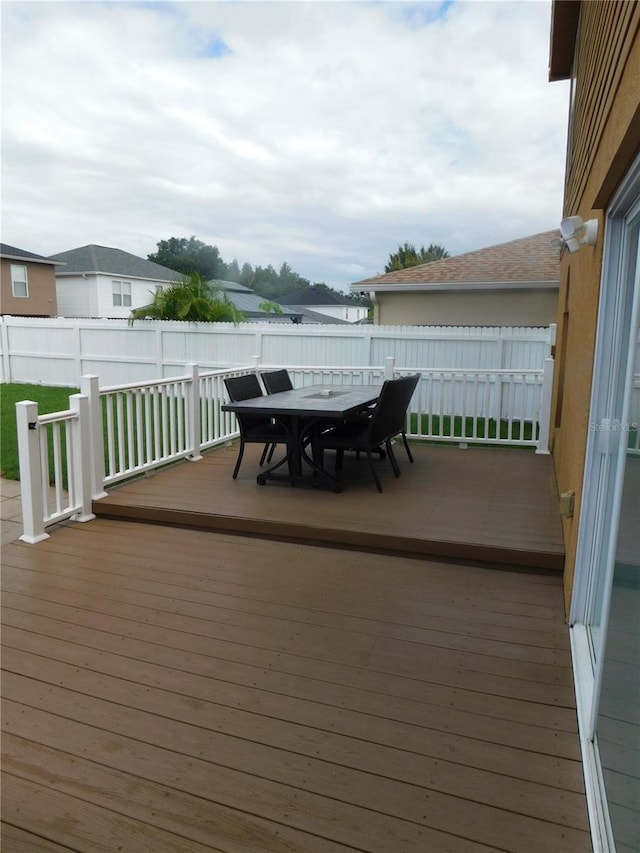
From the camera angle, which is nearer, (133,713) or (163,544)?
(133,713)

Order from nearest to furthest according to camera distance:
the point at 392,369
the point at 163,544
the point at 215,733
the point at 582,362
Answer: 1. the point at 215,733
2. the point at 582,362
3. the point at 163,544
4. the point at 392,369

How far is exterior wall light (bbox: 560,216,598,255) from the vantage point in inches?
102

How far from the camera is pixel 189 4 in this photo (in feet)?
28.2

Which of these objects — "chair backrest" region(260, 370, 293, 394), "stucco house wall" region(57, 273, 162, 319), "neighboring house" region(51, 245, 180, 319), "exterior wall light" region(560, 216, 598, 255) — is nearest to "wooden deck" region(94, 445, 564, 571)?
"chair backrest" region(260, 370, 293, 394)

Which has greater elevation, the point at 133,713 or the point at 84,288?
the point at 84,288

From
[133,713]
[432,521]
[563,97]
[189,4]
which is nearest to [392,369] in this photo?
[432,521]

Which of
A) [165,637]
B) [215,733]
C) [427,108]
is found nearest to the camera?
[215,733]

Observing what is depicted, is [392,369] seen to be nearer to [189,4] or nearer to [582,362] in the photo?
[582,362]

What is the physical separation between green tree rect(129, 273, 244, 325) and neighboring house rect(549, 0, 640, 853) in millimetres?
8923

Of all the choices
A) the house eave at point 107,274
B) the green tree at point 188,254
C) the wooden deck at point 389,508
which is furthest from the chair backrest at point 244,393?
the green tree at point 188,254

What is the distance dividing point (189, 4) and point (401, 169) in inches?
922

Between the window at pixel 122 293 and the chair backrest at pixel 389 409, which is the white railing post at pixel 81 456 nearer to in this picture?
the chair backrest at pixel 389 409

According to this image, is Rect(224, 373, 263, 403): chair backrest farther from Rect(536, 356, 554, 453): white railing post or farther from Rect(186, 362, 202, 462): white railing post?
Rect(536, 356, 554, 453): white railing post

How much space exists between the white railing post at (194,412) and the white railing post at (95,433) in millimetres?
1378
